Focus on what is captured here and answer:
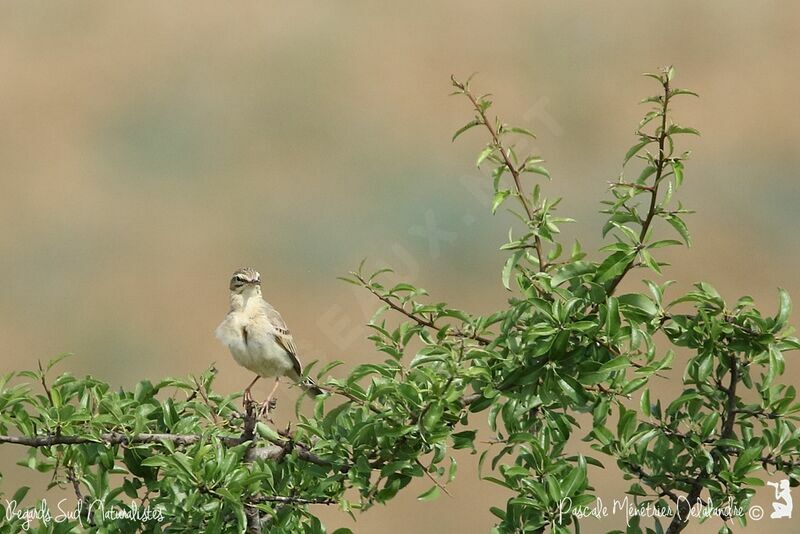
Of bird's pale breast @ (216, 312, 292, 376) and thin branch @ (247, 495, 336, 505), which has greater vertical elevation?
bird's pale breast @ (216, 312, 292, 376)

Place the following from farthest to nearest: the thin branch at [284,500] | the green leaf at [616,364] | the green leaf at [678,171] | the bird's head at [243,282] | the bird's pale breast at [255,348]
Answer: the bird's head at [243,282] < the bird's pale breast at [255,348] < the thin branch at [284,500] < the green leaf at [678,171] < the green leaf at [616,364]

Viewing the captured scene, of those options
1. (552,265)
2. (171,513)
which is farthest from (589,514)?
(171,513)

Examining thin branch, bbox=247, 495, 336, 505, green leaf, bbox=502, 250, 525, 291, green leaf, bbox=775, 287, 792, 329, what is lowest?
thin branch, bbox=247, 495, 336, 505

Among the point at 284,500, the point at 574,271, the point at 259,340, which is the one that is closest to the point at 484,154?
the point at 574,271

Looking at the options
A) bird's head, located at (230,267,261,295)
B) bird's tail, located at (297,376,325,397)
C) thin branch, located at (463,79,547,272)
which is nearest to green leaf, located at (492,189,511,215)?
thin branch, located at (463,79,547,272)

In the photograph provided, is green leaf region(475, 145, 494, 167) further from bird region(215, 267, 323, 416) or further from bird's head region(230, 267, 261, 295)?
bird's head region(230, 267, 261, 295)

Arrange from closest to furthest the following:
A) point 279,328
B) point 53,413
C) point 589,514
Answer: point 589,514 → point 53,413 → point 279,328

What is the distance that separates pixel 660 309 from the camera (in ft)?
9.71

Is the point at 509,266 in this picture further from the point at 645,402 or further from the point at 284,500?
the point at 284,500

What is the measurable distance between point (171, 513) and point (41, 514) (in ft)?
1.64

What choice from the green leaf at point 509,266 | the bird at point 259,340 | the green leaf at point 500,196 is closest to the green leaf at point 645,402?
the green leaf at point 509,266

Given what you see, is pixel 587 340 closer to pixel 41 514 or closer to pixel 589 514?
pixel 589 514

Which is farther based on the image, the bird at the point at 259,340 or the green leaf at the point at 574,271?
the bird at the point at 259,340

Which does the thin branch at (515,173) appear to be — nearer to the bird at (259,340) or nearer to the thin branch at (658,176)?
the thin branch at (658,176)
